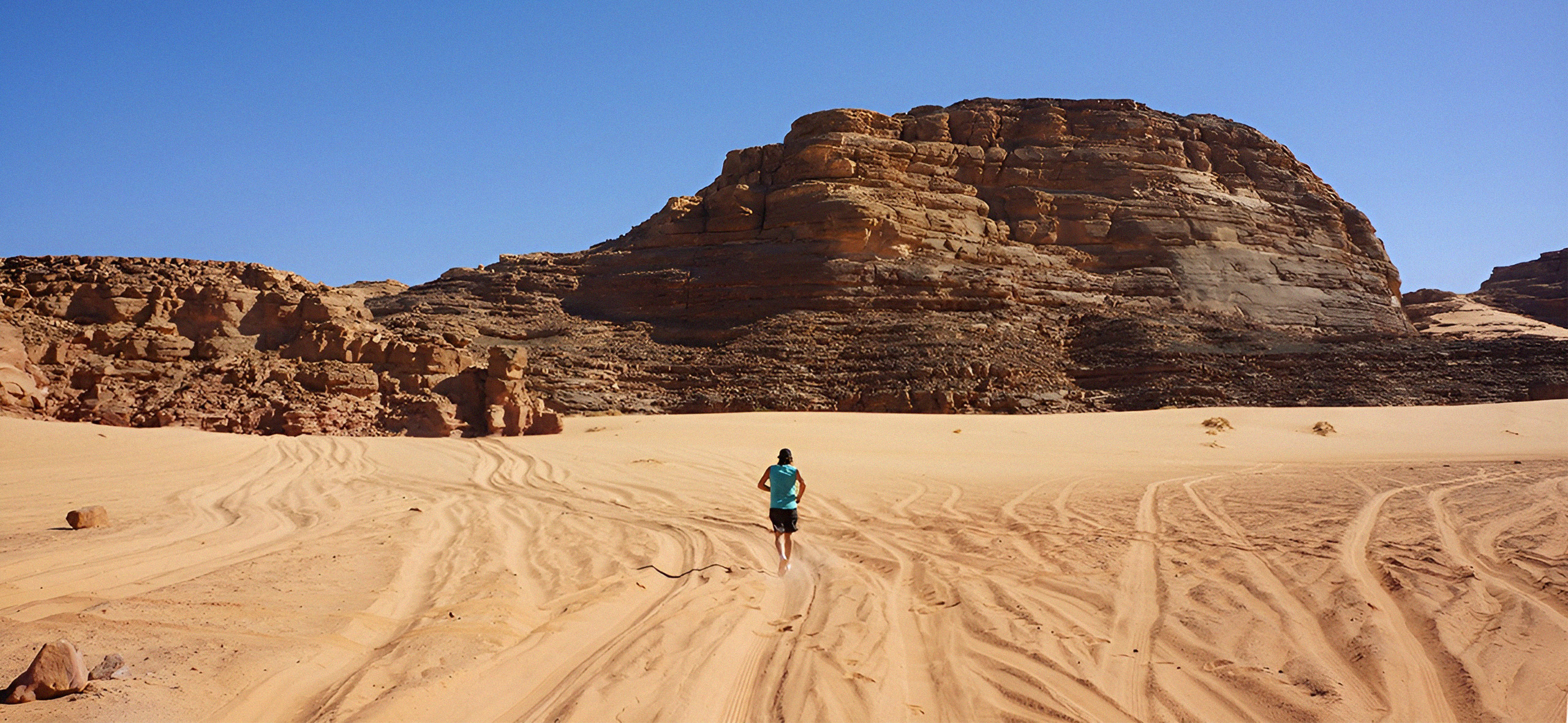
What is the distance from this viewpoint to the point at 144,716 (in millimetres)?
2979

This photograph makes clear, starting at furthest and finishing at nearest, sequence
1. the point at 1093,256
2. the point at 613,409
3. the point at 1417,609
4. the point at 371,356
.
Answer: the point at 1093,256
the point at 613,409
the point at 371,356
the point at 1417,609

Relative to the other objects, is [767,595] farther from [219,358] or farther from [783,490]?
[219,358]

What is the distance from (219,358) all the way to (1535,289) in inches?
3854

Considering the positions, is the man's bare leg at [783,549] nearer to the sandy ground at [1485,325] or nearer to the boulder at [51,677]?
the boulder at [51,677]

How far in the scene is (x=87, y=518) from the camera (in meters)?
6.37

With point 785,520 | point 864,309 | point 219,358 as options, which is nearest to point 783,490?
point 785,520

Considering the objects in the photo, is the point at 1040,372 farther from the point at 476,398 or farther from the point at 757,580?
the point at 757,580

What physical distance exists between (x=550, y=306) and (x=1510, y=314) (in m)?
74.8

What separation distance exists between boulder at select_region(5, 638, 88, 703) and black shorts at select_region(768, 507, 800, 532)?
4.54 meters

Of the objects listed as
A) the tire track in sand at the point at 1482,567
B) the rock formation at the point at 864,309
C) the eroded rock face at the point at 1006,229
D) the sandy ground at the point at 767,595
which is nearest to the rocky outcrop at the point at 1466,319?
the rock formation at the point at 864,309

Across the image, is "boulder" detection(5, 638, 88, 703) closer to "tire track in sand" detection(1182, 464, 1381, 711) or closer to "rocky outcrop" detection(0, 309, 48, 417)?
"tire track in sand" detection(1182, 464, 1381, 711)

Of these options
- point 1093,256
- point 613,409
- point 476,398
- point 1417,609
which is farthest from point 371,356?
point 1093,256

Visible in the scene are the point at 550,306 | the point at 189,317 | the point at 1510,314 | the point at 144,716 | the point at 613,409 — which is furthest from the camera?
the point at 1510,314

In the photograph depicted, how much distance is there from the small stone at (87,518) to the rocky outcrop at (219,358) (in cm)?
990
